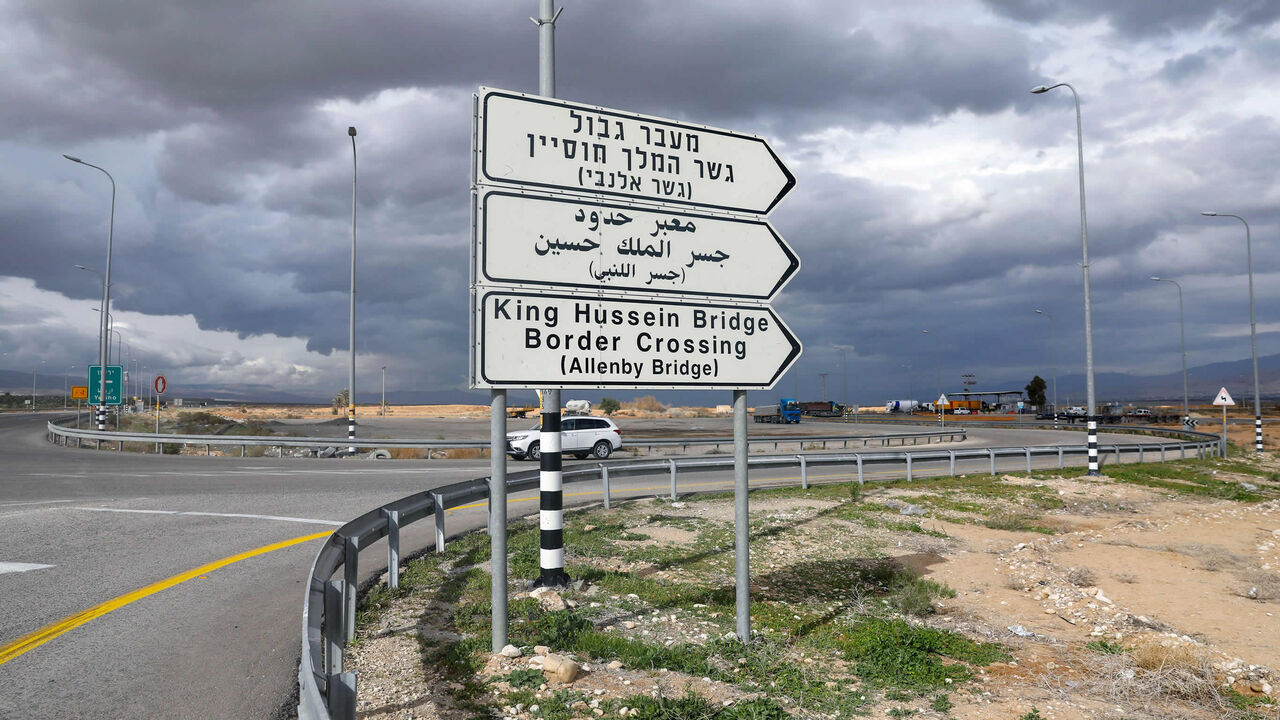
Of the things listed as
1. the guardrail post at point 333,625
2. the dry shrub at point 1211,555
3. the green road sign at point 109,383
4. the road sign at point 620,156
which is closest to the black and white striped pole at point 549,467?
the road sign at point 620,156

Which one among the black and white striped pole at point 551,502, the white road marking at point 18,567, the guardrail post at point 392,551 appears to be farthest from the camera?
the white road marking at point 18,567

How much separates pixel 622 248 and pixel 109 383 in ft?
143

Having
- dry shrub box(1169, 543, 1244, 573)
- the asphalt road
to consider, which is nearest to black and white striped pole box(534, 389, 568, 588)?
the asphalt road

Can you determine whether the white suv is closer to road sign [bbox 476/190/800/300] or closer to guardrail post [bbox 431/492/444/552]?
guardrail post [bbox 431/492/444/552]

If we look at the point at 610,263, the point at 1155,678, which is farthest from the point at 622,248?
the point at 1155,678

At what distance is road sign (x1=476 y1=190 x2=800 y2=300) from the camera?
247 inches

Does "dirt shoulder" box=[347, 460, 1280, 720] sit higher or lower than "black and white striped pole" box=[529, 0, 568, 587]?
lower

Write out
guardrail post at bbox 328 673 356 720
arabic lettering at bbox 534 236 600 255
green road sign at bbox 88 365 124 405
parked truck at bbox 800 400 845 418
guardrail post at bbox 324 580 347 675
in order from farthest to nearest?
1. parked truck at bbox 800 400 845 418
2. green road sign at bbox 88 365 124 405
3. arabic lettering at bbox 534 236 600 255
4. guardrail post at bbox 324 580 347 675
5. guardrail post at bbox 328 673 356 720

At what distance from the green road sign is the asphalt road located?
24.8 metres

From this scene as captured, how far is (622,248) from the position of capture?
6.88 meters

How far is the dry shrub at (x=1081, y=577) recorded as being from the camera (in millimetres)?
9500

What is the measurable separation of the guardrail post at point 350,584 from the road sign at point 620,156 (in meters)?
3.41

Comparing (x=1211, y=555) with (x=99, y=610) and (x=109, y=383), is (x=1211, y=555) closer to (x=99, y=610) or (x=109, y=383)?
(x=99, y=610)

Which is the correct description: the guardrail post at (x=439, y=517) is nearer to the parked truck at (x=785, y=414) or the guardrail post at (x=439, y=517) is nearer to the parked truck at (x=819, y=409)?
the parked truck at (x=785, y=414)
